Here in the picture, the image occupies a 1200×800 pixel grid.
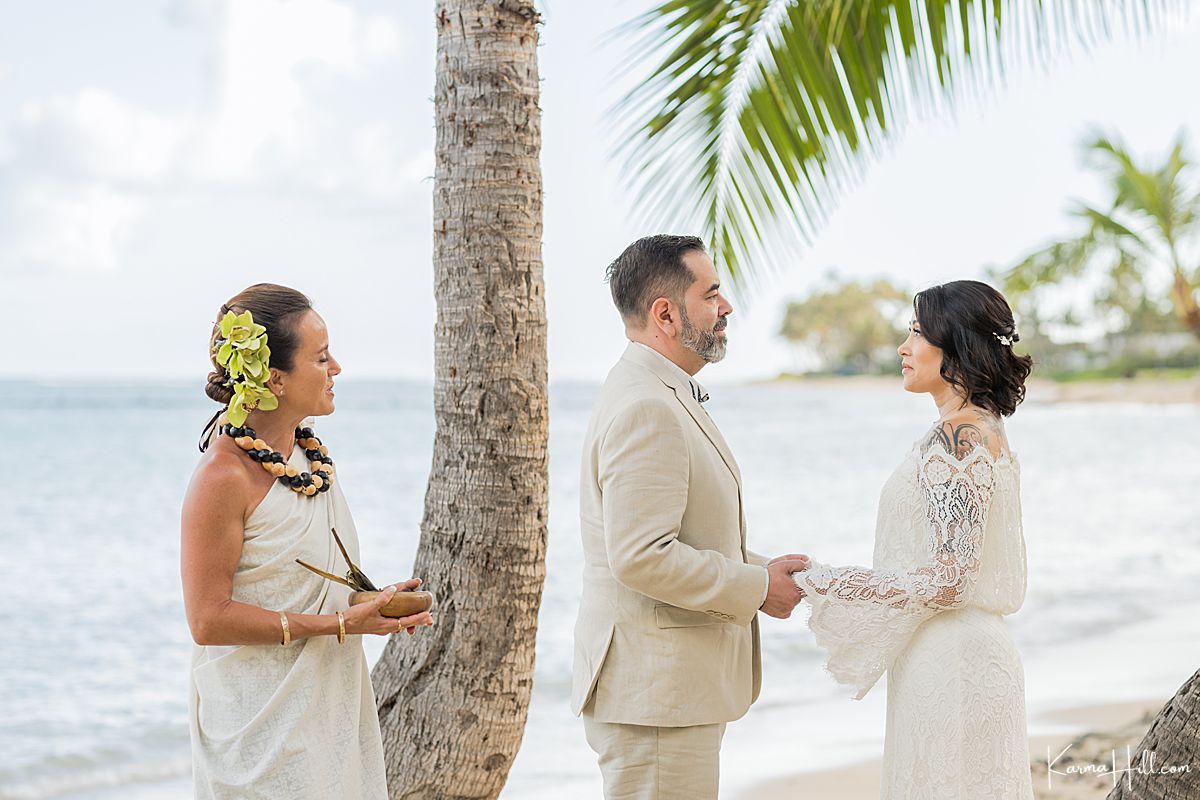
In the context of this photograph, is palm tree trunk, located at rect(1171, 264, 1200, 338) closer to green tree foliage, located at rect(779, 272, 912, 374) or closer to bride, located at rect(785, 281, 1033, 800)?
bride, located at rect(785, 281, 1033, 800)

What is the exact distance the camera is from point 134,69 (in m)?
39.9

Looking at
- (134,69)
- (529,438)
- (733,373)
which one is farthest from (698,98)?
(733,373)

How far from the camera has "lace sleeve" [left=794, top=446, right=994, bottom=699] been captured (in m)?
2.87

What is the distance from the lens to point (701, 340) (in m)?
3.13

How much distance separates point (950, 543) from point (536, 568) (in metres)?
1.58

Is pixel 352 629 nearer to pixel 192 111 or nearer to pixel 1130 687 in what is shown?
pixel 1130 687

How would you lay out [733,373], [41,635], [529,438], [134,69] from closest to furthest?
[529,438] → [41,635] → [134,69] → [733,373]

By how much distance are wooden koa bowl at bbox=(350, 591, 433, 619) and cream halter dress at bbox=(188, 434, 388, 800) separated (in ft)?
0.24

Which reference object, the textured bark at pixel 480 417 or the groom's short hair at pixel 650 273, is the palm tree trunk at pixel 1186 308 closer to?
the textured bark at pixel 480 417

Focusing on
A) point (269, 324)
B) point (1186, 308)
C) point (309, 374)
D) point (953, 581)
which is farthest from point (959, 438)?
point (1186, 308)

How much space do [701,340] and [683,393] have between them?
0.54 feet

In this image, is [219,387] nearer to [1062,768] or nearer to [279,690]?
[279,690]

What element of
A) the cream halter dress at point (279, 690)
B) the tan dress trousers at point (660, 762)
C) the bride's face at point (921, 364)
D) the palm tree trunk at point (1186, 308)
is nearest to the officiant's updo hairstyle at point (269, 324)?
the cream halter dress at point (279, 690)

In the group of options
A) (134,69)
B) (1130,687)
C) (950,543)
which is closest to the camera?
(950,543)
